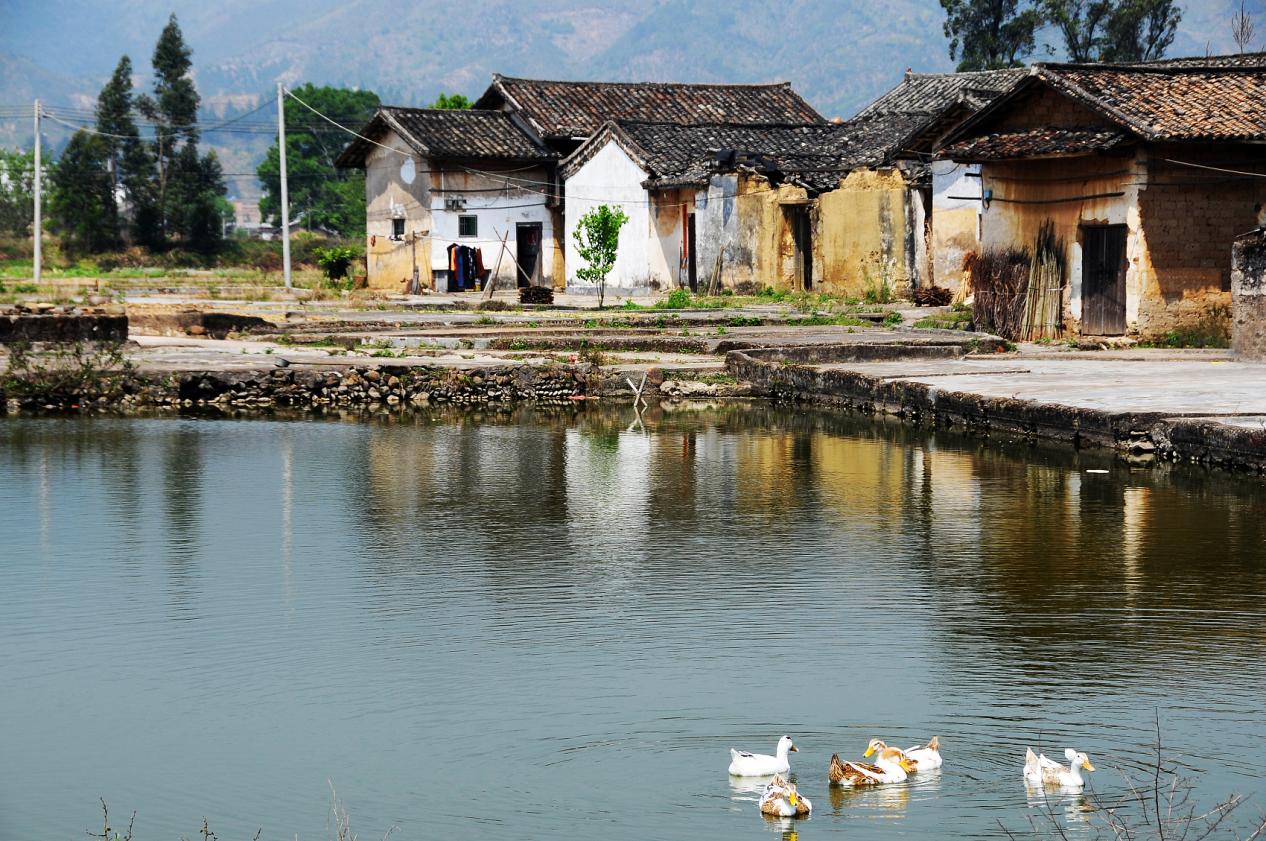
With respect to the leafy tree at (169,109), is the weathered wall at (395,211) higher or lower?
lower

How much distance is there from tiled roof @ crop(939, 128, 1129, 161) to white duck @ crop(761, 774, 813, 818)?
1684 cm

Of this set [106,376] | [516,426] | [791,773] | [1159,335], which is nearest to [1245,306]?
[1159,335]

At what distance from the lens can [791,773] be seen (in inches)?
253

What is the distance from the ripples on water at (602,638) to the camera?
6.35 m

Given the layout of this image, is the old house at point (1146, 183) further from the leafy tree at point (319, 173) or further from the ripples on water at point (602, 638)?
the leafy tree at point (319, 173)

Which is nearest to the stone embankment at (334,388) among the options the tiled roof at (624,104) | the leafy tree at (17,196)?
the tiled roof at (624,104)

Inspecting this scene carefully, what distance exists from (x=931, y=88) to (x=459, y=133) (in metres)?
11.4

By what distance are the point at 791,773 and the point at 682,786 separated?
42 centimetres

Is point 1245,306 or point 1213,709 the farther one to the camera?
point 1245,306

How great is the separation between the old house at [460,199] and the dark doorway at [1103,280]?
1960 centimetres

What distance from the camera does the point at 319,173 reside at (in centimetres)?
8806

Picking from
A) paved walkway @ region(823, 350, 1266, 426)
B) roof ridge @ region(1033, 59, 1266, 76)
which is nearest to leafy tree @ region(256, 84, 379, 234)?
roof ridge @ region(1033, 59, 1266, 76)

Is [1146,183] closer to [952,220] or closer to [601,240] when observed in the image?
[952,220]

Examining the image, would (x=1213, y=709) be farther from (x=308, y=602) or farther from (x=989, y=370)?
(x=989, y=370)
